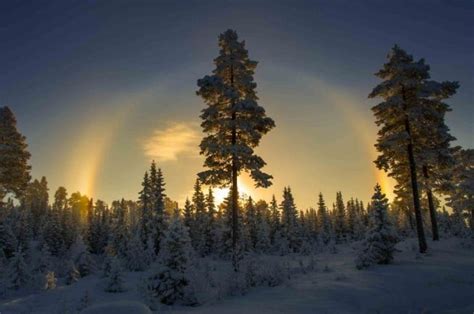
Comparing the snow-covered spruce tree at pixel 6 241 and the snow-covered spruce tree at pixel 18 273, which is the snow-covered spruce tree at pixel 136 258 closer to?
the snow-covered spruce tree at pixel 18 273

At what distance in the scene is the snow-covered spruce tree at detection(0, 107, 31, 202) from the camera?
111ft

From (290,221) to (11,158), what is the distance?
135 ft

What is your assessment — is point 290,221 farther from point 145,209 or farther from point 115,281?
point 115,281

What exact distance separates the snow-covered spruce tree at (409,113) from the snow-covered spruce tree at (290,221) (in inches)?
1216

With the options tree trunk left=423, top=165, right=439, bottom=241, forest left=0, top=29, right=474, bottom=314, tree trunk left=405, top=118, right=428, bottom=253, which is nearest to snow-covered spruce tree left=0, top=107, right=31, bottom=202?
forest left=0, top=29, right=474, bottom=314

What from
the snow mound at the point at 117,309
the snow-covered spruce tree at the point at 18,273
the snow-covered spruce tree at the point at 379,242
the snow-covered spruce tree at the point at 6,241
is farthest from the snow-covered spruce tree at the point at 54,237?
the snow mound at the point at 117,309

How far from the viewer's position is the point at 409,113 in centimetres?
2233

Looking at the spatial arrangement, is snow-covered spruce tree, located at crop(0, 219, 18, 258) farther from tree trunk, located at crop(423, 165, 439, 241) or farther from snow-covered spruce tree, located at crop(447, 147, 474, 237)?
snow-covered spruce tree, located at crop(447, 147, 474, 237)

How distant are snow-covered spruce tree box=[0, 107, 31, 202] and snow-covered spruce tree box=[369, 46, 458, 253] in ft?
107

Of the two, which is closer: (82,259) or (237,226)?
(237,226)

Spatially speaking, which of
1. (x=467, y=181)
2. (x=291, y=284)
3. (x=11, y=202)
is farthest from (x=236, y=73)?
(x=11, y=202)

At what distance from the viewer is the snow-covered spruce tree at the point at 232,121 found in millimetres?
21000

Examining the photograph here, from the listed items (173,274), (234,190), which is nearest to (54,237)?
(234,190)

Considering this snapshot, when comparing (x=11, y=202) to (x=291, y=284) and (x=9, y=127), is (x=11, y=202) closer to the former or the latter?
(x=9, y=127)
